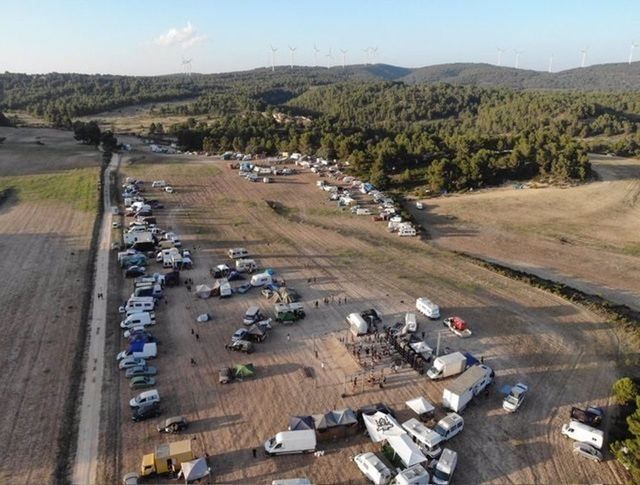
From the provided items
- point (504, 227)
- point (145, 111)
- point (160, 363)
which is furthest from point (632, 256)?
point (145, 111)

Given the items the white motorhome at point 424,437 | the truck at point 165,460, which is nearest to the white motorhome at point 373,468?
the white motorhome at point 424,437

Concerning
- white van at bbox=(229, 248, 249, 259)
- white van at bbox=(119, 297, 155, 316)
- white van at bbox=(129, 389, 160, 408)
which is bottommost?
white van at bbox=(129, 389, 160, 408)

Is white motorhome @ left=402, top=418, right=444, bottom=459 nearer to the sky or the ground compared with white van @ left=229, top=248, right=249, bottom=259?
nearer to the ground

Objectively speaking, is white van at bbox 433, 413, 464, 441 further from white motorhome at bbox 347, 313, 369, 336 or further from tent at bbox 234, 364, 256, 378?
tent at bbox 234, 364, 256, 378

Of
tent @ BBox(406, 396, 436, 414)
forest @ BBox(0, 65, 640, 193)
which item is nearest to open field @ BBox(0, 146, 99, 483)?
tent @ BBox(406, 396, 436, 414)

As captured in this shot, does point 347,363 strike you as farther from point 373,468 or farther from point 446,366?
point 373,468

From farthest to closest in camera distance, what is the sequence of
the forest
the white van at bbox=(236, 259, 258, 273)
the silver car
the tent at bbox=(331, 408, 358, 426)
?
the forest → the white van at bbox=(236, 259, 258, 273) → the tent at bbox=(331, 408, 358, 426) → the silver car

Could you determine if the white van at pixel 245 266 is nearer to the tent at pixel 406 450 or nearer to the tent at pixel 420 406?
the tent at pixel 420 406

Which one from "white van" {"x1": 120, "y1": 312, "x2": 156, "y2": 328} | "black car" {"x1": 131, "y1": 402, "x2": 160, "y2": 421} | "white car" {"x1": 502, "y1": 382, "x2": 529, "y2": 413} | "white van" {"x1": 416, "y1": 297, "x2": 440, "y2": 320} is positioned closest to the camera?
"black car" {"x1": 131, "y1": 402, "x2": 160, "y2": 421}
